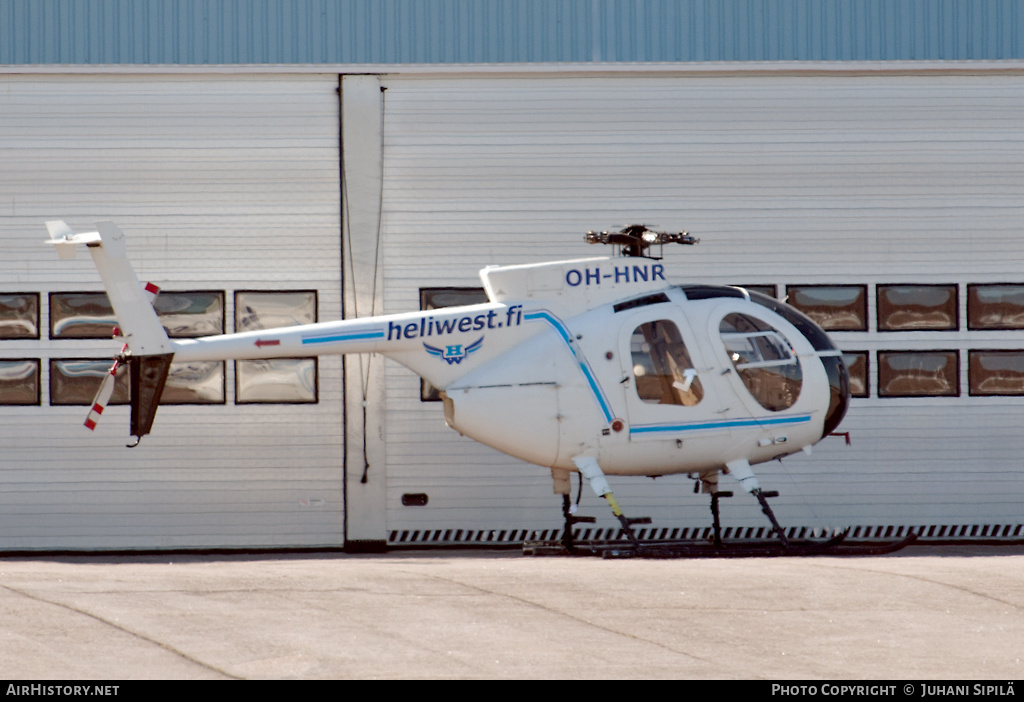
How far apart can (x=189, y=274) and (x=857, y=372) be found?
296 inches

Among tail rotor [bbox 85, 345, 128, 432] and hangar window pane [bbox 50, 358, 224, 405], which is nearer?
tail rotor [bbox 85, 345, 128, 432]

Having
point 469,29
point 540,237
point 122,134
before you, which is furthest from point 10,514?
point 469,29

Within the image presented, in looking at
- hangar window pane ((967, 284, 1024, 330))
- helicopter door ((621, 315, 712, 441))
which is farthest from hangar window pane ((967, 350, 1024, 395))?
helicopter door ((621, 315, 712, 441))

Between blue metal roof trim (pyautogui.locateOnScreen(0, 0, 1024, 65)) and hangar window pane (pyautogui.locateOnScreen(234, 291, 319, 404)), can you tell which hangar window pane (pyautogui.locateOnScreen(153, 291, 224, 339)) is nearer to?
hangar window pane (pyautogui.locateOnScreen(234, 291, 319, 404))

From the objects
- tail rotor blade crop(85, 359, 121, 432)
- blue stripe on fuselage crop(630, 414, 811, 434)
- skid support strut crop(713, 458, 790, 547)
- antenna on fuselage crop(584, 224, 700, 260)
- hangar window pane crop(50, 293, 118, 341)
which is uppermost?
antenna on fuselage crop(584, 224, 700, 260)

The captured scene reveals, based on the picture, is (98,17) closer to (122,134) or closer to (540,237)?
(122,134)

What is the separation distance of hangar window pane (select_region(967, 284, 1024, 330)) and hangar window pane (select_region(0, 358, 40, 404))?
10425 millimetres

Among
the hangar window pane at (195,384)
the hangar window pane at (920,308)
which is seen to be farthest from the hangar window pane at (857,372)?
Result: the hangar window pane at (195,384)

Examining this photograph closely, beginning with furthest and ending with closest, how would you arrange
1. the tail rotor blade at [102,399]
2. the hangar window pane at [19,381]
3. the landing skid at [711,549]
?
→ the hangar window pane at [19,381]
the landing skid at [711,549]
the tail rotor blade at [102,399]

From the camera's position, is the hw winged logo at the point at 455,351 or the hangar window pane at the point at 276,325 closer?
the hw winged logo at the point at 455,351

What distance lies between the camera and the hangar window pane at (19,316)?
13078mm

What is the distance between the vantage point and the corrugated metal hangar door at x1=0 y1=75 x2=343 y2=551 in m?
12.9

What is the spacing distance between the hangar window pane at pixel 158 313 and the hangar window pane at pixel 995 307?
27.6ft

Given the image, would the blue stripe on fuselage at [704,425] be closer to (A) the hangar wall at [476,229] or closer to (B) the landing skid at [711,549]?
(B) the landing skid at [711,549]
